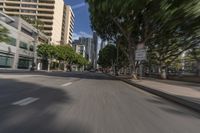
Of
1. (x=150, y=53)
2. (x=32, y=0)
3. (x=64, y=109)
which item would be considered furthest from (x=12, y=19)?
(x=64, y=109)

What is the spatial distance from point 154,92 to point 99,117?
1186 cm

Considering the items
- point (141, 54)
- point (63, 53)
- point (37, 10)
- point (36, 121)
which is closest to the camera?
point (36, 121)

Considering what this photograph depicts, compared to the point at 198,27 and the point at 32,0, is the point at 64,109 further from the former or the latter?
the point at 32,0

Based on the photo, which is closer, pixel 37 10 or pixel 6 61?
pixel 6 61

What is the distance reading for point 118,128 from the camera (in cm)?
A: 638

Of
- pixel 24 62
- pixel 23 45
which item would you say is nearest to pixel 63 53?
pixel 24 62

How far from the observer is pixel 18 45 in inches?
2813

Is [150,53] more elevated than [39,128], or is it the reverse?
[150,53]

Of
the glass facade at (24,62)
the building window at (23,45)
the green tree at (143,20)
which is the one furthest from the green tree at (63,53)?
the green tree at (143,20)

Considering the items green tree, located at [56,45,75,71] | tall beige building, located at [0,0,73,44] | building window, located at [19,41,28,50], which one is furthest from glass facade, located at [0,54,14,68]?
tall beige building, located at [0,0,73,44]

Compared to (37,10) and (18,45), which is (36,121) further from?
(37,10)

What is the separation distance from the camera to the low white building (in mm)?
63938

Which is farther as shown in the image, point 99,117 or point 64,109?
point 64,109

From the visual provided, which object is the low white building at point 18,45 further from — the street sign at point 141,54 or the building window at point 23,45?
the street sign at point 141,54
